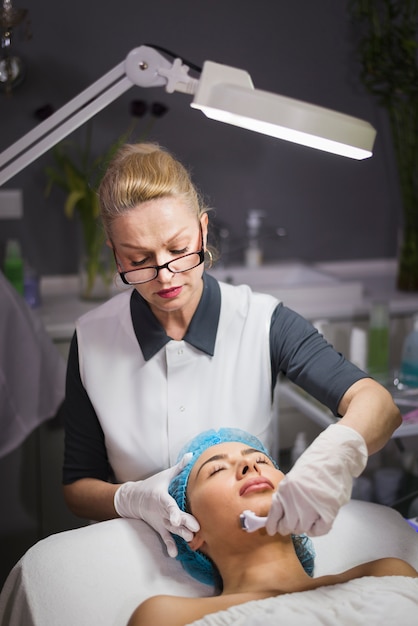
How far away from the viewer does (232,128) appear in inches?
113

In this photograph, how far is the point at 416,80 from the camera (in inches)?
109

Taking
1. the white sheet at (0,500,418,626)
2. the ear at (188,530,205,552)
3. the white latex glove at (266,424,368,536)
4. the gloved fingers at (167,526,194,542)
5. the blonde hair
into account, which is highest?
the blonde hair

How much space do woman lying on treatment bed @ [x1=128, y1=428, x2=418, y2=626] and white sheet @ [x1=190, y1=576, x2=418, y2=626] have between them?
40mm

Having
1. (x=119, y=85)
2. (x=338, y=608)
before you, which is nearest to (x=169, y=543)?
(x=338, y=608)

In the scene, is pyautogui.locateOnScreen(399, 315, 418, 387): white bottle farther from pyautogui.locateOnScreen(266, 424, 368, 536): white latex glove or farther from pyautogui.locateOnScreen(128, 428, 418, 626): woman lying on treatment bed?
pyautogui.locateOnScreen(266, 424, 368, 536): white latex glove

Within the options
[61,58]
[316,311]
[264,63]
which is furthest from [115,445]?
[264,63]

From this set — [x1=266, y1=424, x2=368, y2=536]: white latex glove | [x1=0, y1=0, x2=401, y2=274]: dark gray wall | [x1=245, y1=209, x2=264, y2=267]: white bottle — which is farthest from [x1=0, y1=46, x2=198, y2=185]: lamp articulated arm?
[x1=245, y1=209, x2=264, y2=267]: white bottle

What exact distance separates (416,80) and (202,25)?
2.48 feet

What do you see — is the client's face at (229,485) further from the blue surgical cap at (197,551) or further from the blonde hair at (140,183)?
the blonde hair at (140,183)

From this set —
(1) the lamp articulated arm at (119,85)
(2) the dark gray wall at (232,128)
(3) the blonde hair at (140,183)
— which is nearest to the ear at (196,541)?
(3) the blonde hair at (140,183)

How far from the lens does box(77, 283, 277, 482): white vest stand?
5.36ft

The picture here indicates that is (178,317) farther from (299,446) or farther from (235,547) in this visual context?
(299,446)

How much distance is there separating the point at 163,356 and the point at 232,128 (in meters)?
1.45

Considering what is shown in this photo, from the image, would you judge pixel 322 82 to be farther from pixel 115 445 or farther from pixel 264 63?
pixel 115 445
